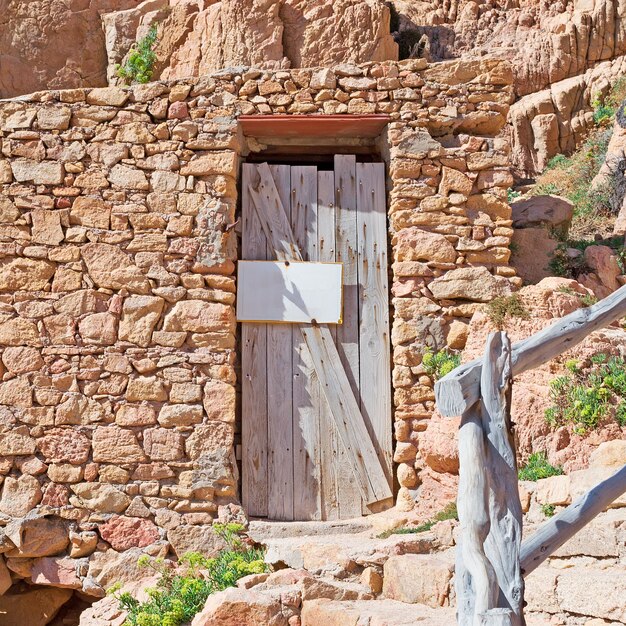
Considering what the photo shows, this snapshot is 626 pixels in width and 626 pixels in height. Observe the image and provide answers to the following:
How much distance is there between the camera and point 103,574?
6031 mm

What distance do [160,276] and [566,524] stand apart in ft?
12.7

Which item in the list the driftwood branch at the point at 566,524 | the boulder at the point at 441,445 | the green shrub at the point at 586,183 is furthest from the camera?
the green shrub at the point at 586,183

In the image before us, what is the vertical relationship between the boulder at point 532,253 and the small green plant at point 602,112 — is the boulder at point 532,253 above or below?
below

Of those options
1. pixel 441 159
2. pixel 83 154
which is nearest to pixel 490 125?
pixel 441 159

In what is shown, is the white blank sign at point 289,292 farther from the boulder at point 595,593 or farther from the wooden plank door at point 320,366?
the boulder at point 595,593

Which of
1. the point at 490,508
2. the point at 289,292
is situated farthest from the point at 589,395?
the point at 289,292

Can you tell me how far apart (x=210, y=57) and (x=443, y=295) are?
3398mm

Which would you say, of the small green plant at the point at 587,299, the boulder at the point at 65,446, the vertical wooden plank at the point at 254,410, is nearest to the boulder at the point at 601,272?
the small green plant at the point at 587,299

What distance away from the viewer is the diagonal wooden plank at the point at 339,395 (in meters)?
6.41

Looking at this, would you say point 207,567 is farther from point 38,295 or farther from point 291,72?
point 291,72

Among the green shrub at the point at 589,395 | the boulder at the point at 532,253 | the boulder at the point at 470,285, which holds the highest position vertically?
the boulder at the point at 532,253

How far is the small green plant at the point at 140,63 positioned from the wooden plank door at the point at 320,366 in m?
2.04

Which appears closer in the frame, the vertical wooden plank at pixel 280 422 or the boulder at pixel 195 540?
the boulder at pixel 195 540

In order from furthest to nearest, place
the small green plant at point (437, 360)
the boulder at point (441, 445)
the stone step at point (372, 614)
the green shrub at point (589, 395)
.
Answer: the small green plant at point (437, 360)
the boulder at point (441, 445)
the green shrub at point (589, 395)
the stone step at point (372, 614)
